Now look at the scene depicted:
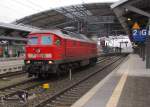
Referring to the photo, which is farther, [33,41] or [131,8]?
[33,41]

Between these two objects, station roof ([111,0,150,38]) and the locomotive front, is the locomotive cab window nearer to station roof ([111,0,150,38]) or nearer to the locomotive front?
the locomotive front

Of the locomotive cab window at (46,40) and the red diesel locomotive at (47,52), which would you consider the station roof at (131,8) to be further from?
the locomotive cab window at (46,40)

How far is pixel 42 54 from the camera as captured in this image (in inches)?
725

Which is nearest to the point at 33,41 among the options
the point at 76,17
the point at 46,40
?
the point at 46,40

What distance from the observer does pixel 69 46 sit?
67.8ft

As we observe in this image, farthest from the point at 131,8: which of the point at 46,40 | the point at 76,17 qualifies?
the point at 76,17

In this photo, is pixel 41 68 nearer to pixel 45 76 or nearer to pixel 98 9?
pixel 45 76

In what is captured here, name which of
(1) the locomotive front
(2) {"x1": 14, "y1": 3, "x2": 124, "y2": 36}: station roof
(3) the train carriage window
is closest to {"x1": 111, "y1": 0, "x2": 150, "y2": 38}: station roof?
(1) the locomotive front

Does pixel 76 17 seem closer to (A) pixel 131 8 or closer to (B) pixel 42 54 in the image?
(B) pixel 42 54

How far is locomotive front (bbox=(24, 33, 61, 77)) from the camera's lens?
1820 centimetres

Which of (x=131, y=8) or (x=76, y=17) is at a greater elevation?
(x=76, y=17)

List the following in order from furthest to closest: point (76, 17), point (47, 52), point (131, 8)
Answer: point (76, 17), point (47, 52), point (131, 8)

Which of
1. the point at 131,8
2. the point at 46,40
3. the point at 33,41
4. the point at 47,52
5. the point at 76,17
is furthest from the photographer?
the point at 76,17

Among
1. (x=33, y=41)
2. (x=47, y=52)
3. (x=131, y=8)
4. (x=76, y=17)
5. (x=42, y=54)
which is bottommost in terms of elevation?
(x=42, y=54)
